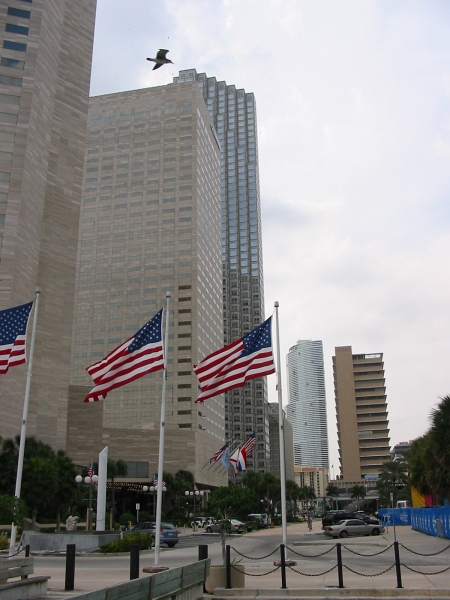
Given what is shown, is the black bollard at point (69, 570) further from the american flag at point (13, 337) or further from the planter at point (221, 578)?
the american flag at point (13, 337)

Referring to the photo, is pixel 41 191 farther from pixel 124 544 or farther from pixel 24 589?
pixel 24 589

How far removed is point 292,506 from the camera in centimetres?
18325

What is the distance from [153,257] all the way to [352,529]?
9157cm

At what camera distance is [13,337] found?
75.5 feet

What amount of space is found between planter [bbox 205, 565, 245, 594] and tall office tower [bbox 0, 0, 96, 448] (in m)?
51.2

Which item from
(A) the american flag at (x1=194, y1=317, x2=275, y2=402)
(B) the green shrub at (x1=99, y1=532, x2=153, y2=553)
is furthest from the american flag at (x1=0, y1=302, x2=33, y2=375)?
(B) the green shrub at (x1=99, y1=532, x2=153, y2=553)

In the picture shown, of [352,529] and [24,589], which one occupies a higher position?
[24,589]

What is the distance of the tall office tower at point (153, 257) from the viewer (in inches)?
4614

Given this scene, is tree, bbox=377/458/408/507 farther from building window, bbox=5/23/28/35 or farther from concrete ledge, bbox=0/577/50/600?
concrete ledge, bbox=0/577/50/600

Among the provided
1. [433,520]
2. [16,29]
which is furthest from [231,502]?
[16,29]

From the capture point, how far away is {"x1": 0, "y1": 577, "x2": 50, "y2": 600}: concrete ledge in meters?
12.5

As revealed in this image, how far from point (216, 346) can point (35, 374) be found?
72925mm

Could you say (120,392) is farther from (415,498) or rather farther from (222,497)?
(222,497)

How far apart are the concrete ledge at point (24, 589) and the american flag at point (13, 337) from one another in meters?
9.78
